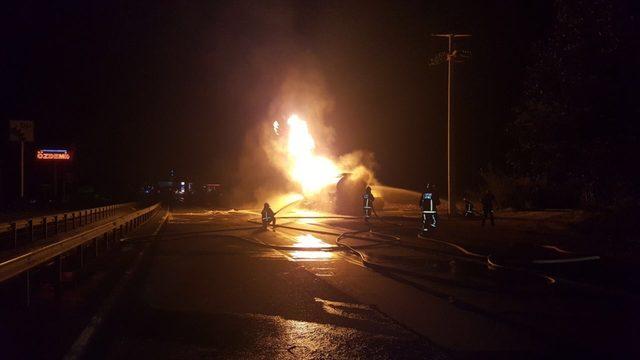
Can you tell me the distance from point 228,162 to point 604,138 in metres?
86.1

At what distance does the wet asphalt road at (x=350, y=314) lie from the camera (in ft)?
19.8

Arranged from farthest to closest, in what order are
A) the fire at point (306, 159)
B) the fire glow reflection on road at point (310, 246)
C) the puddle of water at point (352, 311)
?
the fire at point (306, 159)
the fire glow reflection on road at point (310, 246)
the puddle of water at point (352, 311)

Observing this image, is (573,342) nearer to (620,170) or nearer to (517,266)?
(517,266)

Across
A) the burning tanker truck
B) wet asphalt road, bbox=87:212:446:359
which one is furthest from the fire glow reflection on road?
the burning tanker truck

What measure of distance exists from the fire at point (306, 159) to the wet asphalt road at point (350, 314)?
3021 centimetres

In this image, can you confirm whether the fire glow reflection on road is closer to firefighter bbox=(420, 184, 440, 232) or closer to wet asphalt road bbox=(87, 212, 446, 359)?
wet asphalt road bbox=(87, 212, 446, 359)

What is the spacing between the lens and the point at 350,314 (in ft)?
24.8

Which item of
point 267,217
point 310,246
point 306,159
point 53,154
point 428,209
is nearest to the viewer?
point 310,246

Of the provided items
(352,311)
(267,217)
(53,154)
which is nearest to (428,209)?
(267,217)

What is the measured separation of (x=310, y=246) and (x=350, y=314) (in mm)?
8385

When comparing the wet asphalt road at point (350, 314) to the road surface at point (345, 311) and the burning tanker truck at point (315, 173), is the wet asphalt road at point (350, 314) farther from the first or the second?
the burning tanker truck at point (315, 173)

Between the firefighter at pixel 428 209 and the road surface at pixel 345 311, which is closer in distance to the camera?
the road surface at pixel 345 311

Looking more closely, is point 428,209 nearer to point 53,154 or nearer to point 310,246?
point 310,246

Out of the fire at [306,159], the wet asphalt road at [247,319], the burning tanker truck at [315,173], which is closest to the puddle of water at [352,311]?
the wet asphalt road at [247,319]
